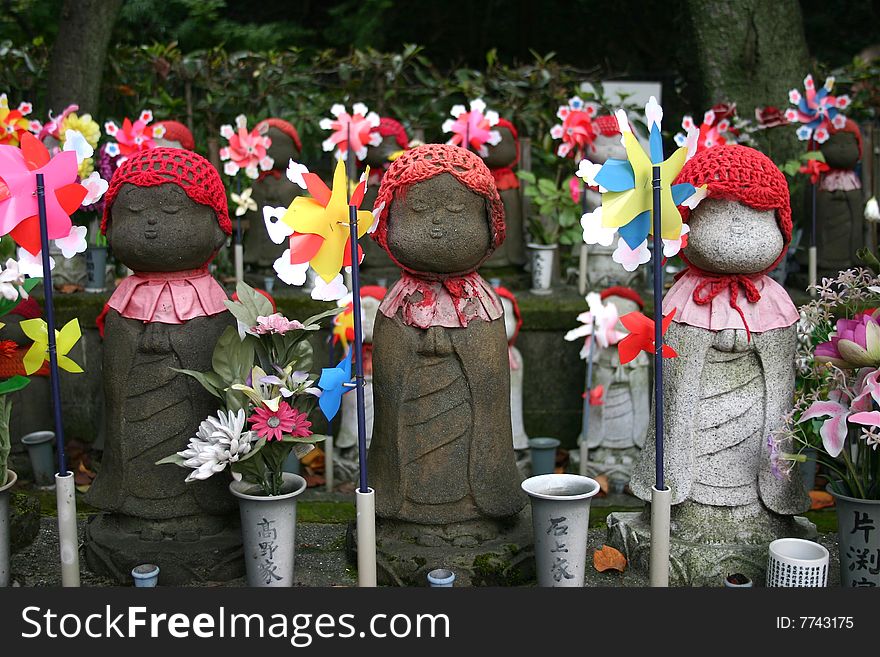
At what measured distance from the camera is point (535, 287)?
5707 mm

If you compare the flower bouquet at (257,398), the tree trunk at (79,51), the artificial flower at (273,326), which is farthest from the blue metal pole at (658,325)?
the tree trunk at (79,51)

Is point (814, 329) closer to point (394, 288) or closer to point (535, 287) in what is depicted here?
point (394, 288)

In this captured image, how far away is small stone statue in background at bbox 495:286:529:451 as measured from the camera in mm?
5039

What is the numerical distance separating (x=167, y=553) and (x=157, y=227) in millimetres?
1039

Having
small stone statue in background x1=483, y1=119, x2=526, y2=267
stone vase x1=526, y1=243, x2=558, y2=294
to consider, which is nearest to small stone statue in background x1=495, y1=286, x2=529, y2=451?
stone vase x1=526, y1=243, x2=558, y2=294

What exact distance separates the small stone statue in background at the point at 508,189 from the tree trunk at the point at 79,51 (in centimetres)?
224

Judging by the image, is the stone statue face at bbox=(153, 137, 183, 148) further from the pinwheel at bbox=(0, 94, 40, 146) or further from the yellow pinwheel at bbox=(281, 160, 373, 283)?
the yellow pinwheel at bbox=(281, 160, 373, 283)

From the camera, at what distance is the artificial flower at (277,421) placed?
10.1ft

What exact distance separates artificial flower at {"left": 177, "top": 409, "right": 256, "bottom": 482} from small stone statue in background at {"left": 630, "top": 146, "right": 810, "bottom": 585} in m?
1.31

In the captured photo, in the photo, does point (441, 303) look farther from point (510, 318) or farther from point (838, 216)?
point (838, 216)

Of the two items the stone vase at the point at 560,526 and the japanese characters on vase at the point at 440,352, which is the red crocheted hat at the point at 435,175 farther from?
the stone vase at the point at 560,526

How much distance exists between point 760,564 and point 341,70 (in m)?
4.50

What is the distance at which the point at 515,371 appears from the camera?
5.19 meters

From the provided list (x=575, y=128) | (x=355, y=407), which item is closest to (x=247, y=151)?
(x=355, y=407)
